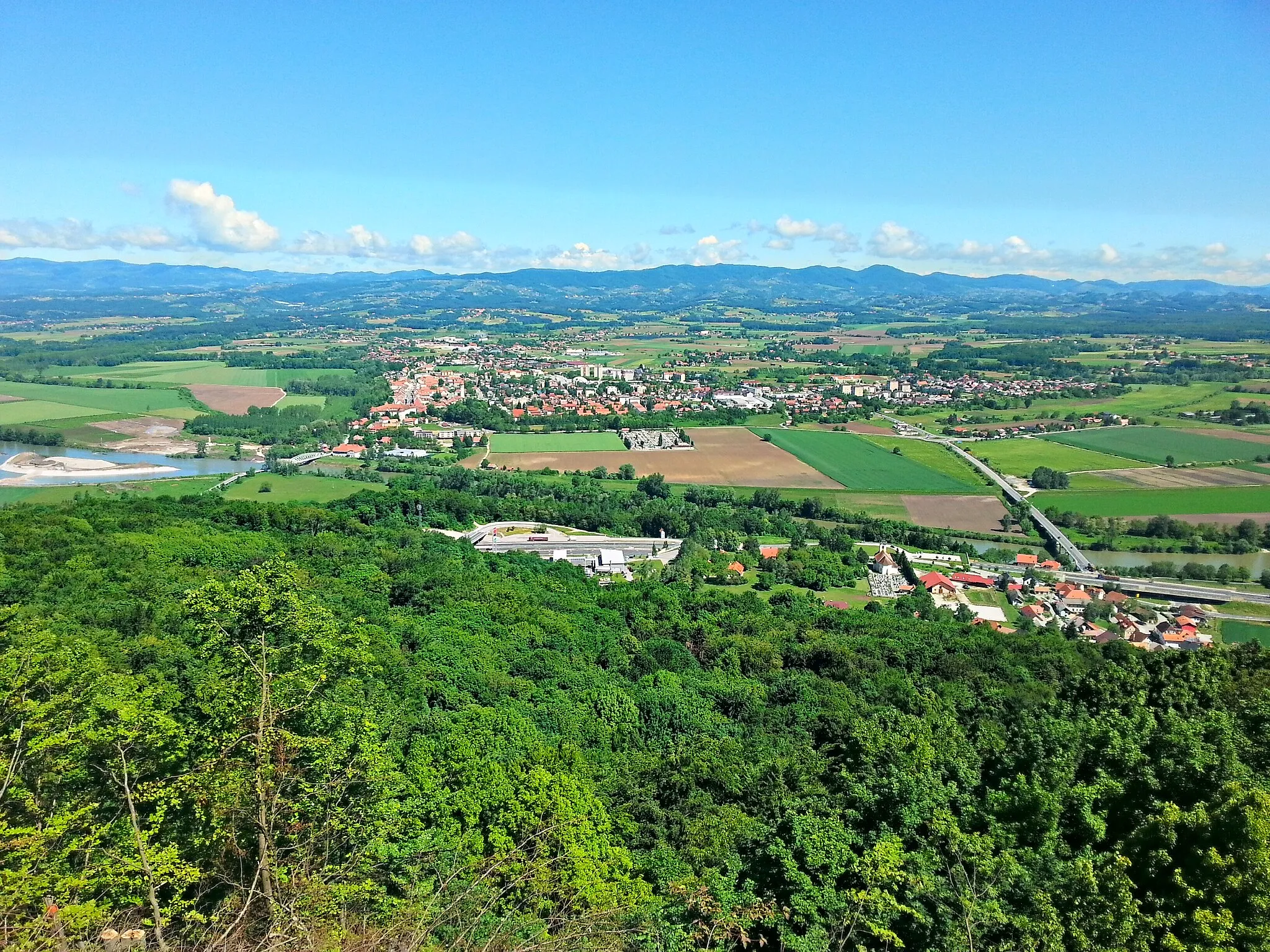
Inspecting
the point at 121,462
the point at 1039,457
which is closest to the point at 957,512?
the point at 1039,457

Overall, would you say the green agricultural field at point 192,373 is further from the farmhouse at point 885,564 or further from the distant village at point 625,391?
the farmhouse at point 885,564

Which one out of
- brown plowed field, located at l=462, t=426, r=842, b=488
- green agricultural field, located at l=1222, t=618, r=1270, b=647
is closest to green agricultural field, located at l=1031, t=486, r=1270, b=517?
brown plowed field, located at l=462, t=426, r=842, b=488

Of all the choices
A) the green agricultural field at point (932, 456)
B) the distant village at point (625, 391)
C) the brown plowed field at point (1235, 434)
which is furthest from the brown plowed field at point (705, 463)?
the brown plowed field at point (1235, 434)

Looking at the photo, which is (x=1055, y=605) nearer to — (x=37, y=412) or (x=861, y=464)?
(x=861, y=464)

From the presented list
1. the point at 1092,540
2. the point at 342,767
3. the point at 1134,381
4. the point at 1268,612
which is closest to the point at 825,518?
the point at 1092,540

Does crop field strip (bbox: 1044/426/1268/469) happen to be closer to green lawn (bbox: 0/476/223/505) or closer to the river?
green lawn (bbox: 0/476/223/505)

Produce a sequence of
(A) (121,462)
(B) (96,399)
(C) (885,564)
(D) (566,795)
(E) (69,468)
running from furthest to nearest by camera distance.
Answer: (B) (96,399) < (A) (121,462) < (E) (69,468) < (C) (885,564) < (D) (566,795)
